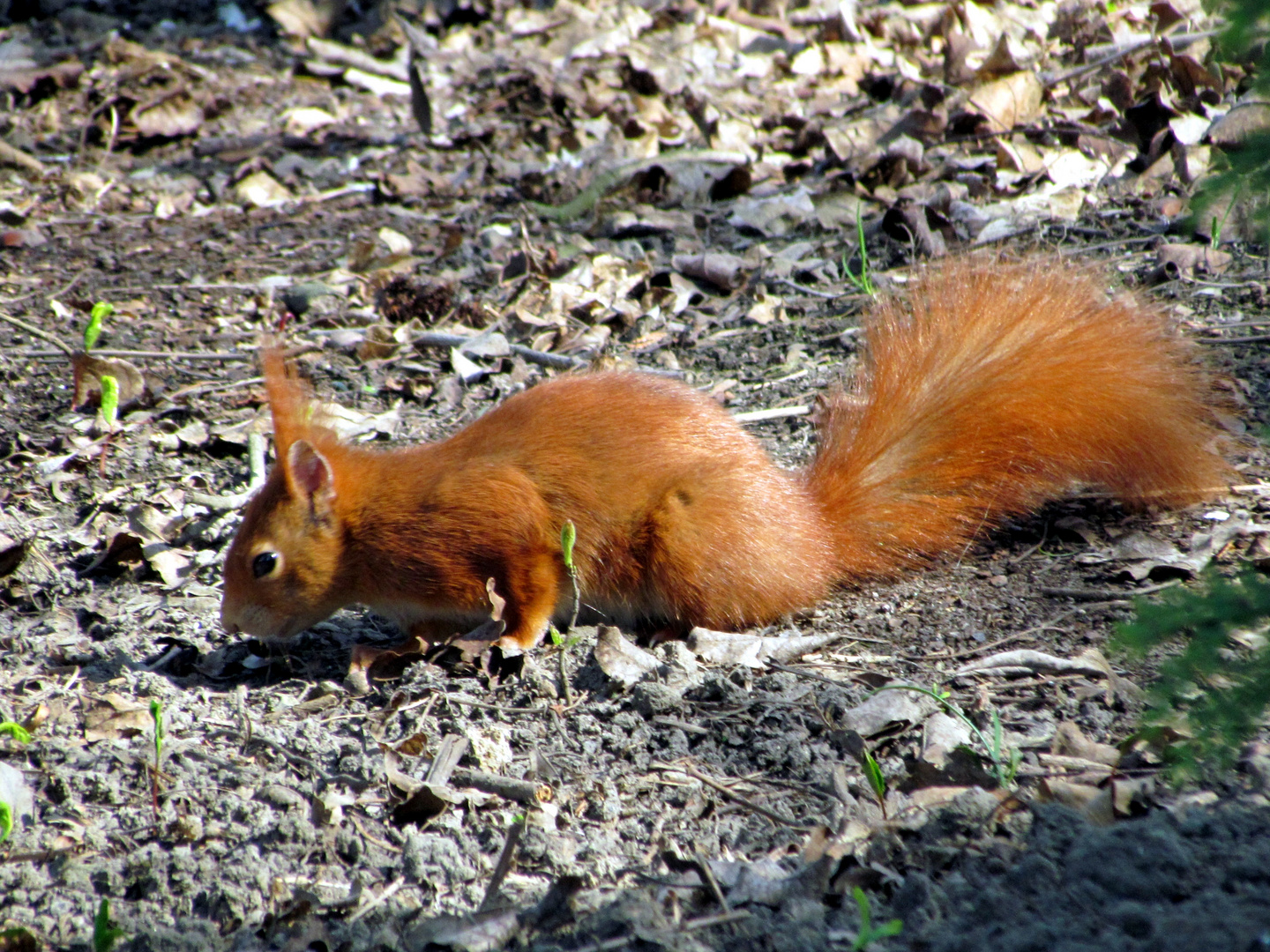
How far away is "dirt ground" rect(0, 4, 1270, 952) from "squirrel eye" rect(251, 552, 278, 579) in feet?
0.96

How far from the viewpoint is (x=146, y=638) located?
3.37 metres

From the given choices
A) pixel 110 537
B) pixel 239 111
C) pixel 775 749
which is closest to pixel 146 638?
pixel 110 537

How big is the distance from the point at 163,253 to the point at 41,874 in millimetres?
4346

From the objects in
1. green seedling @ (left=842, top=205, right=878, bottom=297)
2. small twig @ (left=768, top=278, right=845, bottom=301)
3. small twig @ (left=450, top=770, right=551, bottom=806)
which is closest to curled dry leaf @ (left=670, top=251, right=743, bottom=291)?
small twig @ (left=768, top=278, right=845, bottom=301)

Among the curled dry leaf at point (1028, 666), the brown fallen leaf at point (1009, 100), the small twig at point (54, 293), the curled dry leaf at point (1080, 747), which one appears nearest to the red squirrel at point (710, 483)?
the curled dry leaf at point (1028, 666)

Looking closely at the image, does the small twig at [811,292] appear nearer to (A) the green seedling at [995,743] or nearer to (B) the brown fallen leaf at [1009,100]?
(B) the brown fallen leaf at [1009,100]

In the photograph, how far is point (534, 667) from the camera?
3.12m

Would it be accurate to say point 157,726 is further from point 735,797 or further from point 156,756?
point 735,797

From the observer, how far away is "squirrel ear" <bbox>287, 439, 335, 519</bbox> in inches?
127

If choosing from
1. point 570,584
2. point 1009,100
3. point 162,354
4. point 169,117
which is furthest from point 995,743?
point 169,117

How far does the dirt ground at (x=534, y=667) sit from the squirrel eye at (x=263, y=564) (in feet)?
0.96

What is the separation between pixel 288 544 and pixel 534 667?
0.80m

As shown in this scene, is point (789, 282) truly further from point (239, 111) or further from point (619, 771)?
point (239, 111)

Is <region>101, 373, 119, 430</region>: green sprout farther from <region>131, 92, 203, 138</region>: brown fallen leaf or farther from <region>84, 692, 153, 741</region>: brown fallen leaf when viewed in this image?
<region>131, 92, 203, 138</region>: brown fallen leaf
